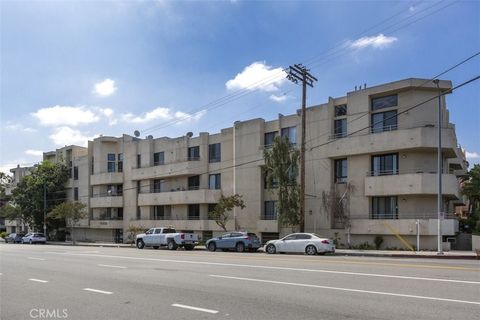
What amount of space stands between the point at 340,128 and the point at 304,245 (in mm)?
12392

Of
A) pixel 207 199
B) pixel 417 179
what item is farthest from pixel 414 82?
pixel 207 199

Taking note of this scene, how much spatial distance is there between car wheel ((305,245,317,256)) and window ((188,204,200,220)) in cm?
2131

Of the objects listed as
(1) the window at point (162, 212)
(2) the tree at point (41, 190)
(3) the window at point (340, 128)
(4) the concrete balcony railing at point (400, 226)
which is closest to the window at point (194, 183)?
(1) the window at point (162, 212)

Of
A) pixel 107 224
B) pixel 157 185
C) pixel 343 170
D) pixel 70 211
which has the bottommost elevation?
pixel 107 224

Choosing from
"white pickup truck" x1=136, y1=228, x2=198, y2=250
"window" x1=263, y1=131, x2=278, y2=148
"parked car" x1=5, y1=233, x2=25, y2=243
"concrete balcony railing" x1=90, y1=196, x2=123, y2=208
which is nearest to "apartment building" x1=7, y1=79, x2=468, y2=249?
"window" x1=263, y1=131, x2=278, y2=148

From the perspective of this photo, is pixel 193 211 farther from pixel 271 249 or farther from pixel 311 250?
pixel 311 250

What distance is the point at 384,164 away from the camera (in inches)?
1363

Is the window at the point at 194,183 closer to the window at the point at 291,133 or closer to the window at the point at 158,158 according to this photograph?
the window at the point at 158,158

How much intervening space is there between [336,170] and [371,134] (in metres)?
4.53

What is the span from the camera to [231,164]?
145 feet

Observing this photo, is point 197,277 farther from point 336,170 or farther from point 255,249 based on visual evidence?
point 336,170

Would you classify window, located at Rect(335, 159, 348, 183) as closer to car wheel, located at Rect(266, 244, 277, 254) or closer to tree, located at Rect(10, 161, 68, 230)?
car wheel, located at Rect(266, 244, 277, 254)

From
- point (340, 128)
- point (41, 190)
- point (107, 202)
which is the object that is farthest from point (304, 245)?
point (41, 190)

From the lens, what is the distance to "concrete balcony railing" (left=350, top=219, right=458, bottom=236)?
31344mm
